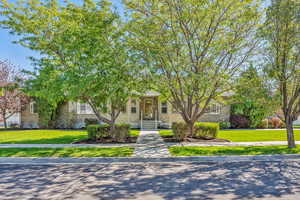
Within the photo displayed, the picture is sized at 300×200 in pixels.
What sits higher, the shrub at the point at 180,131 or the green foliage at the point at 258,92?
the green foliage at the point at 258,92

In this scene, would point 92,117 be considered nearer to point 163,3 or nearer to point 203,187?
point 163,3

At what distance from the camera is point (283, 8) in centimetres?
824

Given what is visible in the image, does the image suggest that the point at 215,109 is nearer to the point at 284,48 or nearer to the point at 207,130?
the point at 207,130

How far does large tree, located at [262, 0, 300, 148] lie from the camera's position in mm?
8273

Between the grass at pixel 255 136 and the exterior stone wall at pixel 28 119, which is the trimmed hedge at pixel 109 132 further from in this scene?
the exterior stone wall at pixel 28 119

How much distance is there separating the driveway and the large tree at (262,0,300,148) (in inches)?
131

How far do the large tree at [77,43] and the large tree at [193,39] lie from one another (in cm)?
106

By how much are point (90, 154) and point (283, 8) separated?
9.77 m

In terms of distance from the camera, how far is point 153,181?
538 centimetres

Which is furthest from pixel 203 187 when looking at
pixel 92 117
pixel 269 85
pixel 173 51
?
pixel 92 117

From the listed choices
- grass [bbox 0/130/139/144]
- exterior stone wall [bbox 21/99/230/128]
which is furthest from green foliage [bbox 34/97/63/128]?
grass [bbox 0/130/139/144]

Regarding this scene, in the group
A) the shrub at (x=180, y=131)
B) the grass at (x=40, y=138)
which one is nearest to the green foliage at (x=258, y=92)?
the shrub at (x=180, y=131)

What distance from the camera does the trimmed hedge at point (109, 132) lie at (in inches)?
467

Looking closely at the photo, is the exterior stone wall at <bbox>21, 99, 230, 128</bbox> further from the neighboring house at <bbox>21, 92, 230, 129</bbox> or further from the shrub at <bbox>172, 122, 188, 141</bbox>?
the shrub at <bbox>172, 122, 188, 141</bbox>
